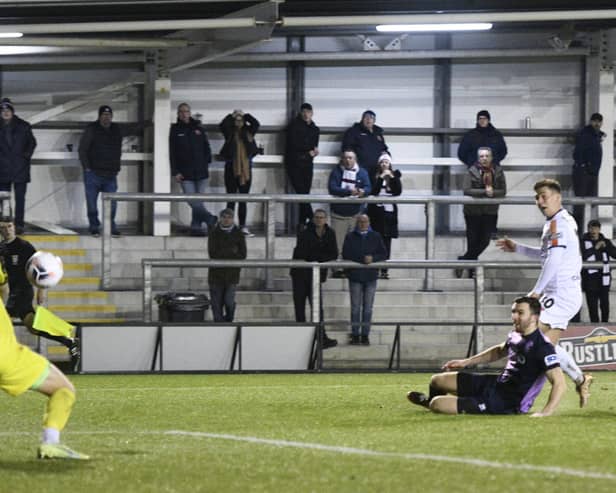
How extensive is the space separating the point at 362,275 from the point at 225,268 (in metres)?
1.88

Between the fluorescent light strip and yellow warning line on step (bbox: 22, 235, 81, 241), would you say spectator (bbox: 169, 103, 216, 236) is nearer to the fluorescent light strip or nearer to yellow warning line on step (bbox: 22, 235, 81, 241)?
yellow warning line on step (bbox: 22, 235, 81, 241)

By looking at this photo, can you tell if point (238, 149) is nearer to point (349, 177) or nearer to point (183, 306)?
point (349, 177)

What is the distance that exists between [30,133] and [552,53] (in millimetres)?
9389

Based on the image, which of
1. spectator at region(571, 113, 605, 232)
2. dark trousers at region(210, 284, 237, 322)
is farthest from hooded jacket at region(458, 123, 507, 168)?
dark trousers at region(210, 284, 237, 322)

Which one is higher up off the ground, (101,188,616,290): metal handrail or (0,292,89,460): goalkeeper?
(101,188,616,290): metal handrail

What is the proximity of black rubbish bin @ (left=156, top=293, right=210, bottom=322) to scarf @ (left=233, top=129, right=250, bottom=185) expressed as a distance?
5.06 metres

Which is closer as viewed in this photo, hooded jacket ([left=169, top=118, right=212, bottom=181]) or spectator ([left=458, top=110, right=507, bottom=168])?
hooded jacket ([left=169, top=118, right=212, bottom=181])

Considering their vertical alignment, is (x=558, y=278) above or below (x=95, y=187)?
below

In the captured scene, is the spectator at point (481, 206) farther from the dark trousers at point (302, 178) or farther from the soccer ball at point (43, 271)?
the soccer ball at point (43, 271)

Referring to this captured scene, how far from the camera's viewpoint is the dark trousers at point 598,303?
58.9ft

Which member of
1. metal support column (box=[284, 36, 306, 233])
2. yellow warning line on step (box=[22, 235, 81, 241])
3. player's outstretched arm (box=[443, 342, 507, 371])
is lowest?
player's outstretched arm (box=[443, 342, 507, 371])

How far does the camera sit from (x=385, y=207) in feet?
67.9

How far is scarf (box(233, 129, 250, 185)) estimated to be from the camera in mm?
22188

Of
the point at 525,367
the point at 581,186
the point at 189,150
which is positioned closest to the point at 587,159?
the point at 581,186
